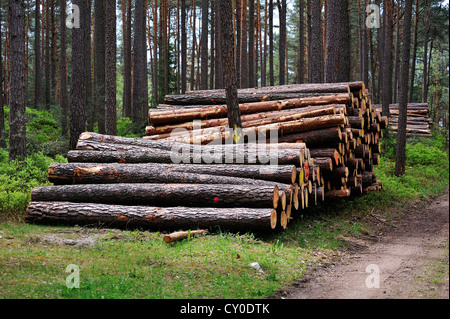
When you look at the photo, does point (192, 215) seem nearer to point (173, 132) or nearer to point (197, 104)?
point (173, 132)

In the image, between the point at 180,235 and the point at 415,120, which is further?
the point at 415,120

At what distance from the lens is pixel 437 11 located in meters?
35.1

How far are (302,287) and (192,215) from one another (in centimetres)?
273

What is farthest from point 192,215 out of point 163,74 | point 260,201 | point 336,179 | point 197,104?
point 163,74

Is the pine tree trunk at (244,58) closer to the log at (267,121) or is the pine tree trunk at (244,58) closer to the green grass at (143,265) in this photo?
the log at (267,121)

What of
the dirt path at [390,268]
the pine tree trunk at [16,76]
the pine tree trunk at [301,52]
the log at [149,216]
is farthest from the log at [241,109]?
the pine tree trunk at [301,52]

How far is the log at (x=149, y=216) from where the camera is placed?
24.8 feet

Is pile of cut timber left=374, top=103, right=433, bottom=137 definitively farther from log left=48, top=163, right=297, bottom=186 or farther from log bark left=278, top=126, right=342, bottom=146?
log left=48, top=163, right=297, bottom=186

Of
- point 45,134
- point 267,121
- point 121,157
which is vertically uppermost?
point 267,121

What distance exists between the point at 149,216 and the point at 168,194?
57 cm

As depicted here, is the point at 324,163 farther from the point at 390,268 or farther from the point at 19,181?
the point at 19,181

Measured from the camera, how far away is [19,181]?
10.0 meters

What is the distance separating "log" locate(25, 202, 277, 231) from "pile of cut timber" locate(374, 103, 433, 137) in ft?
60.9

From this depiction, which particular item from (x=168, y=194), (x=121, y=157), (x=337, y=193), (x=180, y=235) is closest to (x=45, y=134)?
(x=121, y=157)
